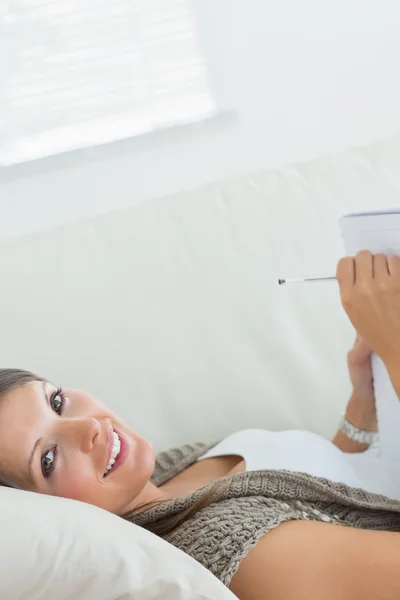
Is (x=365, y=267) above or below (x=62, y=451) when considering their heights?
above

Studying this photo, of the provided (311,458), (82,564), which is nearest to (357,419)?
(311,458)

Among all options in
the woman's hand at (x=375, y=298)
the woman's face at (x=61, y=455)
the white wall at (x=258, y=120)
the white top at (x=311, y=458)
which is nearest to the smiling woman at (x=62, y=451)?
the woman's face at (x=61, y=455)

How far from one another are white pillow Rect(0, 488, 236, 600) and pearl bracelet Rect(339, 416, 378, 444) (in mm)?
543

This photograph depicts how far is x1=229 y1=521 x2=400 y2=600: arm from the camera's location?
0.74 meters

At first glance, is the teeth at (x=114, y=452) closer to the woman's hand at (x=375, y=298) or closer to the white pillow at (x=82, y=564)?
the white pillow at (x=82, y=564)

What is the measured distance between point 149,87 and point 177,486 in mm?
955

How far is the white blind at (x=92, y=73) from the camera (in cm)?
156

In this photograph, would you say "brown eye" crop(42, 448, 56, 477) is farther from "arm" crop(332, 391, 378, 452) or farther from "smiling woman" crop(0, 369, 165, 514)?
"arm" crop(332, 391, 378, 452)

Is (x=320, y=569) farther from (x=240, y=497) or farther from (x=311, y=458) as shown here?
(x=311, y=458)

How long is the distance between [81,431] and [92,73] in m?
1.01

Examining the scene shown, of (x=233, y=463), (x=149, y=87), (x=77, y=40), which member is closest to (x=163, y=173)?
(x=149, y=87)

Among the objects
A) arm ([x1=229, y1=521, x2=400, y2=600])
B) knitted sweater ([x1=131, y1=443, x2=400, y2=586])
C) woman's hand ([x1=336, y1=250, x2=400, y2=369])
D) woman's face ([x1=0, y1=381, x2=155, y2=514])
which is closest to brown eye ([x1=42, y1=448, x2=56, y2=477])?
woman's face ([x1=0, y1=381, x2=155, y2=514])

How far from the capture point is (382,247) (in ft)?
2.84

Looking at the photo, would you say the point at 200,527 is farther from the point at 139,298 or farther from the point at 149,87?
the point at 149,87
